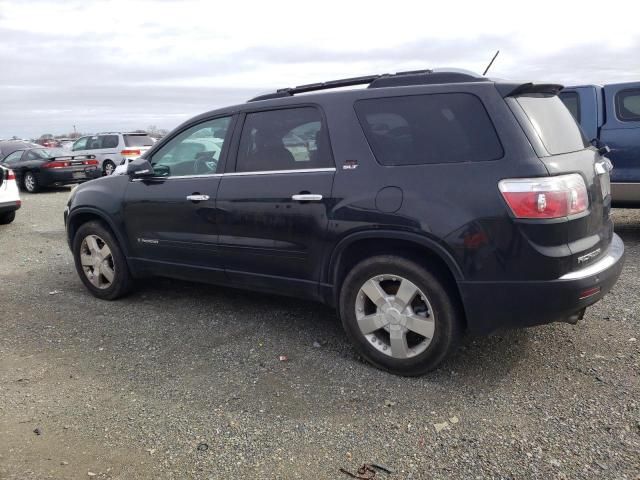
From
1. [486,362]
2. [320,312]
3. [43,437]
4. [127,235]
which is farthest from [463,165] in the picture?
[127,235]

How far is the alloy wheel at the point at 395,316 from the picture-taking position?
11.2ft

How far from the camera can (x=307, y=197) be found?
372cm

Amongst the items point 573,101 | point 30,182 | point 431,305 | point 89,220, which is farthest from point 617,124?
point 30,182

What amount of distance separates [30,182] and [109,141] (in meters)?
3.54

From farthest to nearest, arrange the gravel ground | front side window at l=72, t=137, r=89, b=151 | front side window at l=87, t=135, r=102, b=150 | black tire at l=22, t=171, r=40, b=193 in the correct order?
1. front side window at l=72, t=137, r=89, b=151
2. front side window at l=87, t=135, r=102, b=150
3. black tire at l=22, t=171, r=40, b=193
4. the gravel ground

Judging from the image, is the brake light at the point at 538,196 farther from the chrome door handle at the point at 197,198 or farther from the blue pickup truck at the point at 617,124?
the blue pickup truck at the point at 617,124

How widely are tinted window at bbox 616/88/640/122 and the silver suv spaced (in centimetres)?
1488

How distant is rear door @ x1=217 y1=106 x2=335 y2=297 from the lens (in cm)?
375

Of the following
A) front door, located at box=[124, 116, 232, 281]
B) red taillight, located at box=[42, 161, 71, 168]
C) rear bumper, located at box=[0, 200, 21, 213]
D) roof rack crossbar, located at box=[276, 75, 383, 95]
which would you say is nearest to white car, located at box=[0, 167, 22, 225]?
rear bumper, located at box=[0, 200, 21, 213]

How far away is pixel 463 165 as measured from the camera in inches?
125

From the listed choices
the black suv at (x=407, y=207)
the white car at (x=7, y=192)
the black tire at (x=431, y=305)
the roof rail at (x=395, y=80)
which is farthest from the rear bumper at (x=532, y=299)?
the white car at (x=7, y=192)

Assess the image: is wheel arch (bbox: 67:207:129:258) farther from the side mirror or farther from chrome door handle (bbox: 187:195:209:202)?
chrome door handle (bbox: 187:195:209:202)

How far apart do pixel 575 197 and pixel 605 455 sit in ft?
4.51

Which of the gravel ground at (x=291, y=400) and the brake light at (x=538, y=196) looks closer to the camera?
the gravel ground at (x=291, y=400)
